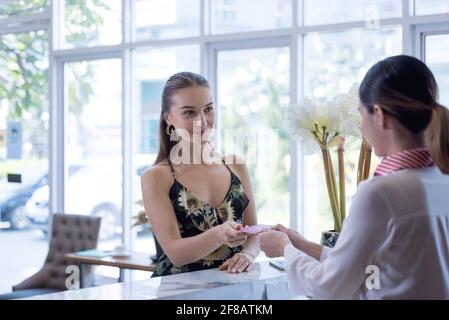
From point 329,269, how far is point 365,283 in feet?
0.31

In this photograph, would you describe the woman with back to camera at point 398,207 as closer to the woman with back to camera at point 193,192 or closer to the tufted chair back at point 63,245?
the woman with back to camera at point 193,192

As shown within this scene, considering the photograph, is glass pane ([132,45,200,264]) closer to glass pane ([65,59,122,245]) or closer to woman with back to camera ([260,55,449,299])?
glass pane ([65,59,122,245])

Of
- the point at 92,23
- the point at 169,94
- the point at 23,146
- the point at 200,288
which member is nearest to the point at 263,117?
the point at 92,23

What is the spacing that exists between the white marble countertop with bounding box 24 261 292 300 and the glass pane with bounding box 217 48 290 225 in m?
3.11

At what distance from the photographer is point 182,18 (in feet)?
18.5

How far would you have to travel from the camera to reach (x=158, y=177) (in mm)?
2318

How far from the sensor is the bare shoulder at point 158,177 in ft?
7.56

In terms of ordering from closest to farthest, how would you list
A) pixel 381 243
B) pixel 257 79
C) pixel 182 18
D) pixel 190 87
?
pixel 381 243, pixel 190 87, pixel 257 79, pixel 182 18

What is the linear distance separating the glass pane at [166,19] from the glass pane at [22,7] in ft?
3.81

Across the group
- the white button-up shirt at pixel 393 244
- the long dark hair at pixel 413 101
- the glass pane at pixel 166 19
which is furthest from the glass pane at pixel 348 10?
the white button-up shirt at pixel 393 244

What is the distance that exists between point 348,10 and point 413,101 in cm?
343

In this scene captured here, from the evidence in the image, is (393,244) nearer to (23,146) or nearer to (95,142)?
(95,142)

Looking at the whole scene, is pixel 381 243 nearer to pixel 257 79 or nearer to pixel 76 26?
pixel 257 79

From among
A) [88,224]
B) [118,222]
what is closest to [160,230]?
[88,224]
